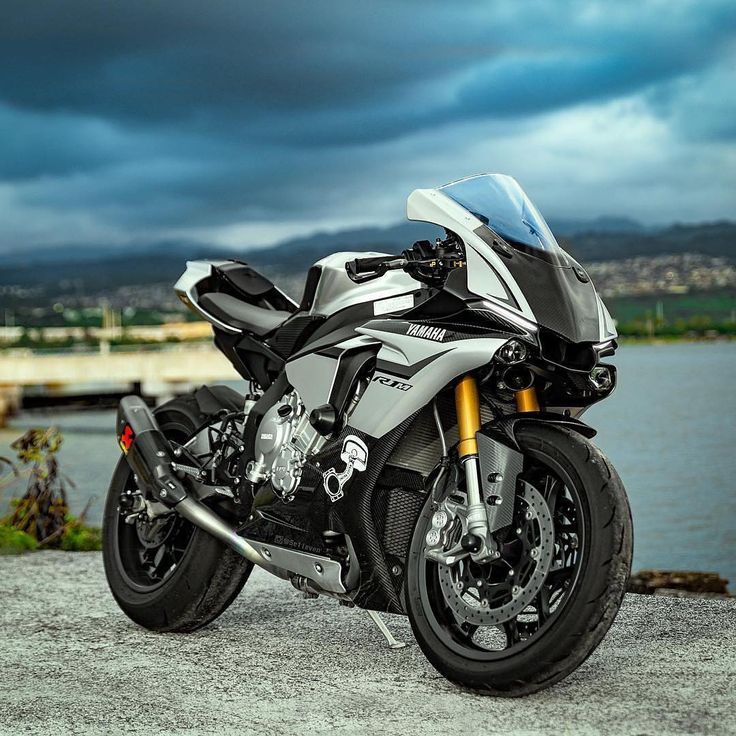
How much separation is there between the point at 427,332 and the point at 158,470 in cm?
178

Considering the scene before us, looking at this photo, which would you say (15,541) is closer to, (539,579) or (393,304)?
Result: (393,304)

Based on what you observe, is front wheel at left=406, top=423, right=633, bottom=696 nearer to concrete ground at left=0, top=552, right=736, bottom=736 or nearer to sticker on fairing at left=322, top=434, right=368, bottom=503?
concrete ground at left=0, top=552, right=736, bottom=736

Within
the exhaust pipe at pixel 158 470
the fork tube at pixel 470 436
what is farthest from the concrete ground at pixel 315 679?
the fork tube at pixel 470 436

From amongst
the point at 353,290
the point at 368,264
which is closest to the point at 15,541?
the point at 353,290

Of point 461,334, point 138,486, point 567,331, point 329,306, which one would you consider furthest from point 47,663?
point 567,331

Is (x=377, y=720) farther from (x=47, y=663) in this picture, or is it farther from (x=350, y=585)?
(x=47, y=663)

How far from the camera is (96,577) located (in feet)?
23.8

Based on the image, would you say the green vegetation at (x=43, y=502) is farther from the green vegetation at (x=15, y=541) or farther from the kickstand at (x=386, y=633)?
the kickstand at (x=386, y=633)

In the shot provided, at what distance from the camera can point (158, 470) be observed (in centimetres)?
560

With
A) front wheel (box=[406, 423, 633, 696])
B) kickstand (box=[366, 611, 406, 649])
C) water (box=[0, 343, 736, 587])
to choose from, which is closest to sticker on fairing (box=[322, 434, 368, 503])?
front wheel (box=[406, 423, 633, 696])

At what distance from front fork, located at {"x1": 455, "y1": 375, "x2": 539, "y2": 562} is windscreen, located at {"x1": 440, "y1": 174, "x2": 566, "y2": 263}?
496mm

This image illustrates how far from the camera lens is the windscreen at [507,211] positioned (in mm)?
4320

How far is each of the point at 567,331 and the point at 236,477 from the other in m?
1.87

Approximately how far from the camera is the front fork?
415 cm
